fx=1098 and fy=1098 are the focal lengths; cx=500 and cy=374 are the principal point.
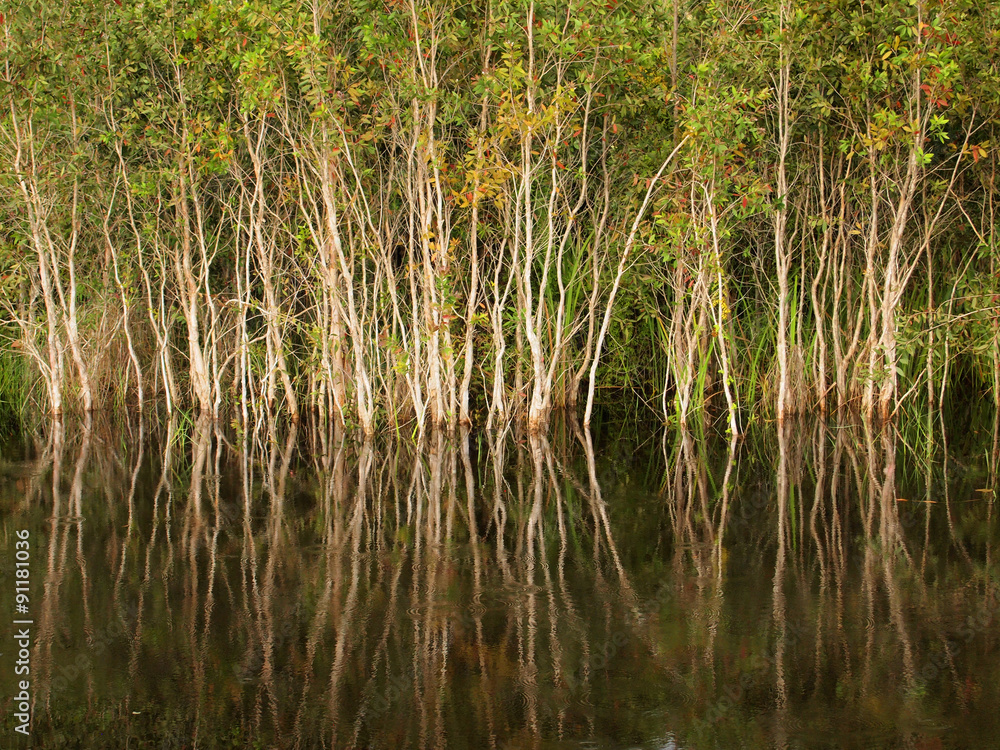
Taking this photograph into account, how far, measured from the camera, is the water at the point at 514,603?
4.59 m

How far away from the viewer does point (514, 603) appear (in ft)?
20.4

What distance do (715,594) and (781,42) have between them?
7088 mm

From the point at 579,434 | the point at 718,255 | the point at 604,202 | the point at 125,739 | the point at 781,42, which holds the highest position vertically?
the point at 781,42

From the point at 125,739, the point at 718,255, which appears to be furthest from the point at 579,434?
the point at 125,739

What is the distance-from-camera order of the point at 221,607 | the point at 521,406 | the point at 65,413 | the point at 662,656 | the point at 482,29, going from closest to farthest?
the point at 662,656
the point at 221,607
the point at 482,29
the point at 521,406
the point at 65,413

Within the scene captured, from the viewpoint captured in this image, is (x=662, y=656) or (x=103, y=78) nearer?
(x=662, y=656)

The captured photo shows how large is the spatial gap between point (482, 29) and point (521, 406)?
14.3ft

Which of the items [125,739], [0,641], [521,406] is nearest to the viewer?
[125,739]

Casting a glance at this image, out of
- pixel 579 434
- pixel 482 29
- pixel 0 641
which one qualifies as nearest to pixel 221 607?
pixel 0 641

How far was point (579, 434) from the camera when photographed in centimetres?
1275

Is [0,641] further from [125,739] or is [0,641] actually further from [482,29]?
[482,29]

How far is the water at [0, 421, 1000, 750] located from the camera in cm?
459

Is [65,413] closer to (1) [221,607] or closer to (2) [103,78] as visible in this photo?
(2) [103,78]

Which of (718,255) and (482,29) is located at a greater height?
(482,29)
